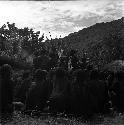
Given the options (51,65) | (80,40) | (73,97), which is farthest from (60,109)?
(80,40)

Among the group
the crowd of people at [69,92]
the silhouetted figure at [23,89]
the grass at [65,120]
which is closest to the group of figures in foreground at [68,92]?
the crowd of people at [69,92]

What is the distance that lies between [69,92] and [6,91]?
7918mm

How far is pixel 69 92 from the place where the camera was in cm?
3694

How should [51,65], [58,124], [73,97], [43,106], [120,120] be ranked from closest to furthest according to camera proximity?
1. [58,124]
2. [120,120]
3. [73,97]
4. [43,106]
5. [51,65]

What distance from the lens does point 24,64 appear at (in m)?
63.3

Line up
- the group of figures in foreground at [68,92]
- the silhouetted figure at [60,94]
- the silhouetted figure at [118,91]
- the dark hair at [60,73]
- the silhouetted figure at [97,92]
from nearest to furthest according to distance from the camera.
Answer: the group of figures in foreground at [68,92] < the silhouetted figure at [60,94] < the silhouetted figure at [97,92] < the dark hair at [60,73] < the silhouetted figure at [118,91]

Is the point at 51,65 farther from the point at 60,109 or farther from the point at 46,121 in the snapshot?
the point at 46,121

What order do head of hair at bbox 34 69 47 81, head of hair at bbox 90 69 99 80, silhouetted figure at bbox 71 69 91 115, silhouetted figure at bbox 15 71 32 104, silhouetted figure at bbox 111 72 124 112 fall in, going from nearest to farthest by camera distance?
silhouetted figure at bbox 71 69 91 115
head of hair at bbox 90 69 99 80
silhouetted figure at bbox 111 72 124 112
head of hair at bbox 34 69 47 81
silhouetted figure at bbox 15 71 32 104

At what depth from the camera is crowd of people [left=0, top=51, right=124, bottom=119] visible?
35625mm

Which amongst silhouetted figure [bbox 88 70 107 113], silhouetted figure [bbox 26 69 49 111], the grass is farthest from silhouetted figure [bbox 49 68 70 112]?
silhouetted figure [bbox 88 70 107 113]

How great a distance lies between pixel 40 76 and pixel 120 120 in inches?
519

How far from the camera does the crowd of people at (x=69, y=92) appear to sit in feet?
117

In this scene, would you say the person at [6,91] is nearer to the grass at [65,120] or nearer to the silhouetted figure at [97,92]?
the grass at [65,120]

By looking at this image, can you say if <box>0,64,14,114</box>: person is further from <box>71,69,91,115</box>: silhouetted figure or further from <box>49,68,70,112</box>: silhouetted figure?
<box>71,69,91,115</box>: silhouetted figure
